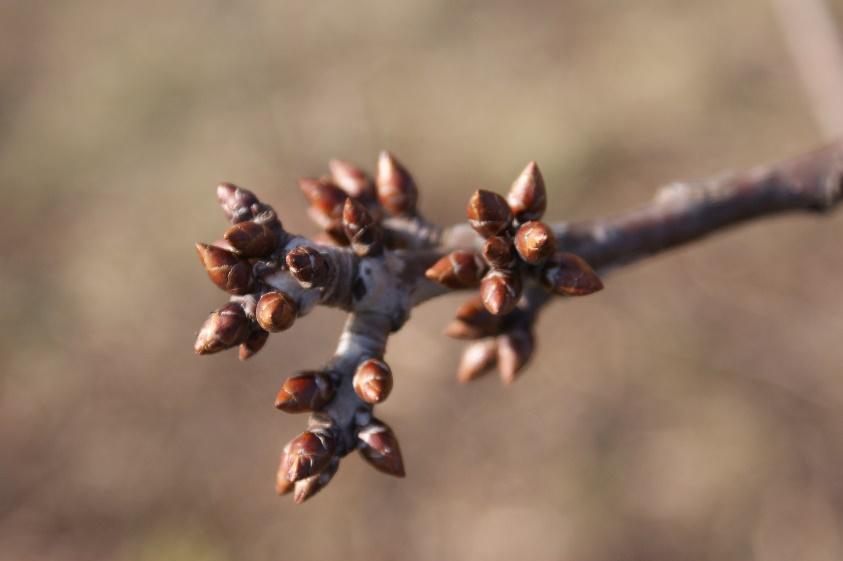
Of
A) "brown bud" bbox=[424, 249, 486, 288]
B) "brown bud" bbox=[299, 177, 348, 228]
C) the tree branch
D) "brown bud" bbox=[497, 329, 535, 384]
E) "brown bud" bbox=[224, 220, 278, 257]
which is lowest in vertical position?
"brown bud" bbox=[497, 329, 535, 384]

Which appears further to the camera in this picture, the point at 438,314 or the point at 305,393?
the point at 438,314

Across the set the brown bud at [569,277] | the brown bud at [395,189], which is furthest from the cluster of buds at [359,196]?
the brown bud at [569,277]

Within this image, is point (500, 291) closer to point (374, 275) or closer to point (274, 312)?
point (374, 275)

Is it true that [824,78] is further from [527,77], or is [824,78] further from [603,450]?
[527,77]

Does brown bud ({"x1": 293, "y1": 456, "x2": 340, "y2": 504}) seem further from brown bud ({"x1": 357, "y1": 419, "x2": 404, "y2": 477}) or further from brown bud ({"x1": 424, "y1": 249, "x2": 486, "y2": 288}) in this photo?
brown bud ({"x1": 424, "y1": 249, "x2": 486, "y2": 288})

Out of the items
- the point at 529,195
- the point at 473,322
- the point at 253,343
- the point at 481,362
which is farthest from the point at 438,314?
the point at 253,343

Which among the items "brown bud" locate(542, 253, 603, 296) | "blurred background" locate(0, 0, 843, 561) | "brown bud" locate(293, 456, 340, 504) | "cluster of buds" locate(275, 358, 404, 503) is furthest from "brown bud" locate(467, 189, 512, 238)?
"blurred background" locate(0, 0, 843, 561)
